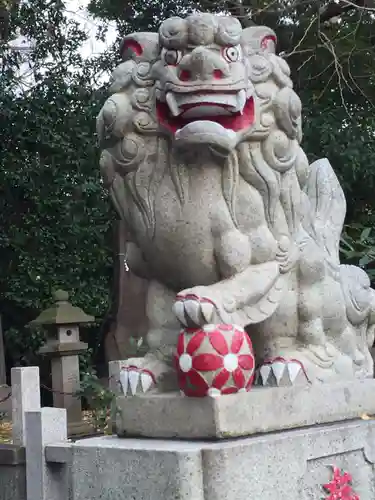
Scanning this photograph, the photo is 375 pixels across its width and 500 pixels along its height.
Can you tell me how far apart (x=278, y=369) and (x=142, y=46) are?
3.45 feet

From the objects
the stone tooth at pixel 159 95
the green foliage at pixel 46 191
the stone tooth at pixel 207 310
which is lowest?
the stone tooth at pixel 207 310

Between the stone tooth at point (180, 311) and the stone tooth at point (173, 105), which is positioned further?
the stone tooth at point (173, 105)

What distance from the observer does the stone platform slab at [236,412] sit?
1.85m

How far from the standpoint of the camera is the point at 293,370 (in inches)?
81.6

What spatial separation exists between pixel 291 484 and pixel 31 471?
7.81ft

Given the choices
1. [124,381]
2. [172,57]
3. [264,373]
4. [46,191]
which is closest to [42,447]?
[124,381]

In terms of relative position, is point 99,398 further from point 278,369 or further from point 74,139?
point 74,139

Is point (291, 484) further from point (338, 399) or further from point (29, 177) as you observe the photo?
point (29, 177)

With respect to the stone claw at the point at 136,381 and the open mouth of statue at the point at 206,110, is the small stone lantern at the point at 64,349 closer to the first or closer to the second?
the stone claw at the point at 136,381

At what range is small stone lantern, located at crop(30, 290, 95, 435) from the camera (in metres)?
5.92

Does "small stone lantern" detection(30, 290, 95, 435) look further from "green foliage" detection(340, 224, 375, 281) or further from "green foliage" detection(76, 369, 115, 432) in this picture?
"green foliage" detection(340, 224, 375, 281)

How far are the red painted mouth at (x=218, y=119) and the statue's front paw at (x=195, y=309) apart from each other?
486 mm

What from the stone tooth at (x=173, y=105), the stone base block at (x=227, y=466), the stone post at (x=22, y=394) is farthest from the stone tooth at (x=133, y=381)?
the stone post at (x=22, y=394)

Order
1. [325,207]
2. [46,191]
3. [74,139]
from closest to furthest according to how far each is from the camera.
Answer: [325,207]
[46,191]
[74,139]
